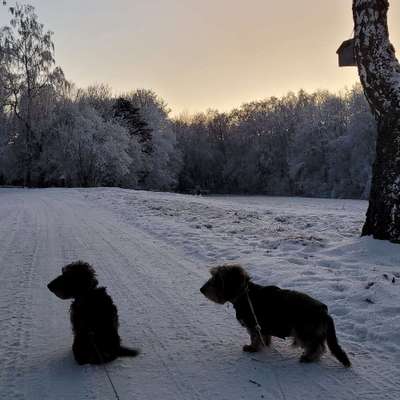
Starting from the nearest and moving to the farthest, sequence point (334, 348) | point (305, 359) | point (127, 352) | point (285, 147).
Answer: point (334, 348)
point (305, 359)
point (127, 352)
point (285, 147)

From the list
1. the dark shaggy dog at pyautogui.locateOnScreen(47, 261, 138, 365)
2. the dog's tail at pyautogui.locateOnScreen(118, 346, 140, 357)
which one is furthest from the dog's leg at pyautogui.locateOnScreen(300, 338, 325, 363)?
the dark shaggy dog at pyautogui.locateOnScreen(47, 261, 138, 365)

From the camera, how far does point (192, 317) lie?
560cm

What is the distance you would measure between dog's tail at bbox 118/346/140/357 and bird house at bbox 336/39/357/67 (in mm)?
8983

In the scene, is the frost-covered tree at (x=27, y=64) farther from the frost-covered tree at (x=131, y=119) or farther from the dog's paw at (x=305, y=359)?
the dog's paw at (x=305, y=359)

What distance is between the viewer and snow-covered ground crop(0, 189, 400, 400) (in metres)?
3.84

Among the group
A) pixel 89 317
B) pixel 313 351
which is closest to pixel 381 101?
pixel 313 351

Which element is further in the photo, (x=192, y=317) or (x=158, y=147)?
(x=158, y=147)

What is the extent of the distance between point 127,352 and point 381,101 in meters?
7.29

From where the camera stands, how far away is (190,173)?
77375 millimetres

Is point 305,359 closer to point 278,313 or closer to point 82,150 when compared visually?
point 278,313

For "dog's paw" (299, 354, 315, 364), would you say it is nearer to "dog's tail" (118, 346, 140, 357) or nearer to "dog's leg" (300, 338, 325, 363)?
"dog's leg" (300, 338, 325, 363)

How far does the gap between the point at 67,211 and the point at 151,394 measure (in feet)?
53.1

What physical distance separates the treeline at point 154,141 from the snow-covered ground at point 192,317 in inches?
1483

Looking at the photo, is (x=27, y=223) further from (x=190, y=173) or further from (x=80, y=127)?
(x=190, y=173)
